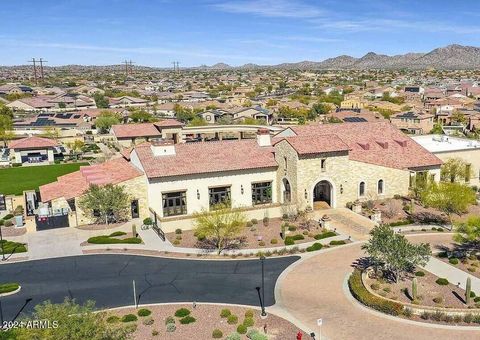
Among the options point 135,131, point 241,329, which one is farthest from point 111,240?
point 135,131

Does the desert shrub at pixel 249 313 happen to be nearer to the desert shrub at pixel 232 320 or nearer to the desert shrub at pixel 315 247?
the desert shrub at pixel 232 320

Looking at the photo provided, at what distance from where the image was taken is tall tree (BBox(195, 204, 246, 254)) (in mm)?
43781

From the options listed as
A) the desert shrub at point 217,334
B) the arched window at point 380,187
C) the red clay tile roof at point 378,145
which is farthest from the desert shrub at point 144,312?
the arched window at point 380,187

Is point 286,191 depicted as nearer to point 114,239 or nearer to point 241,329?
point 114,239

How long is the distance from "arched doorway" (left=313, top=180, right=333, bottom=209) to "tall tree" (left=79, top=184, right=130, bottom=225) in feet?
Result: 71.8

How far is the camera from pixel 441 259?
4038 centimetres

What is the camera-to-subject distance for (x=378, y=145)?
6222 centimetres

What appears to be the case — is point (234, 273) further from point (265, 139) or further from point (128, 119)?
point (128, 119)

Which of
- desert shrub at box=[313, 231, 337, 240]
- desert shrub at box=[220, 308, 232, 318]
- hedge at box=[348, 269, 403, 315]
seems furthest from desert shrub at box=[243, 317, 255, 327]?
desert shrub at box=[313, 231, 337, 240]

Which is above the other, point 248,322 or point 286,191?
point 286,191

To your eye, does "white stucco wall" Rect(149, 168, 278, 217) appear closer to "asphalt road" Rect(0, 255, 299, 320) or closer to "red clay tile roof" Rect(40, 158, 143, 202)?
"red clay tile roof" Rect(40, 158, 143, 202)

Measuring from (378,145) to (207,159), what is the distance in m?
23.0

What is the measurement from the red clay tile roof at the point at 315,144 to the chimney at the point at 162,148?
43.9ft

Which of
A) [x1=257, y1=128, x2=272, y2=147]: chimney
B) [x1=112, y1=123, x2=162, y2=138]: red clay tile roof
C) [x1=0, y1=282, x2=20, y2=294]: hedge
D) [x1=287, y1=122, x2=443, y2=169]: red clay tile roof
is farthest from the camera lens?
[x1=112, y1=123, x2=162, y2=138]: red clay tile roof
